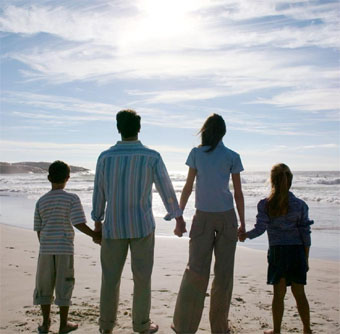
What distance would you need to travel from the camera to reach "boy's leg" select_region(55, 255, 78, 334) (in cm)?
363

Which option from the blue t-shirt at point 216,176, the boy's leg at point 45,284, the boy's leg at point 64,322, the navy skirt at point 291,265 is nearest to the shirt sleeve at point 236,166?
the blue t-shirt at point 216,176

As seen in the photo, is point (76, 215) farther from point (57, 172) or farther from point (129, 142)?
point (129, 142)

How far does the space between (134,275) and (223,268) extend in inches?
30.3

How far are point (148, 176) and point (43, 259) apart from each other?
1227 mm

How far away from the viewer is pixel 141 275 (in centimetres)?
336

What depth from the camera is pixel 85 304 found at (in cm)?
439

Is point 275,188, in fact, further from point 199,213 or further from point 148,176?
point 148,176

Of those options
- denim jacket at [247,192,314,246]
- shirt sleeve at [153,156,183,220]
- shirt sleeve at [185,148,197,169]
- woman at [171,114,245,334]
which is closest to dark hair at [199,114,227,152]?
woman at [171,114,245,334]

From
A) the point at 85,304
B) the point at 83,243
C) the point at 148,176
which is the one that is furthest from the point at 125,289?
the point at 83,243

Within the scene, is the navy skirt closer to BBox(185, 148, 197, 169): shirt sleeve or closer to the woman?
the woman

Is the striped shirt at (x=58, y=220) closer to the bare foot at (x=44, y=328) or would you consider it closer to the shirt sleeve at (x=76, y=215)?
the shirt sleeve at (x=76, y=215)

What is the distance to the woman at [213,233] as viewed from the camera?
357 cm

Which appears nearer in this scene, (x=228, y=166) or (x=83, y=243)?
(x=228, y=166)

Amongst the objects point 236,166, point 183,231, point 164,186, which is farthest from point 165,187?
point 236,166
